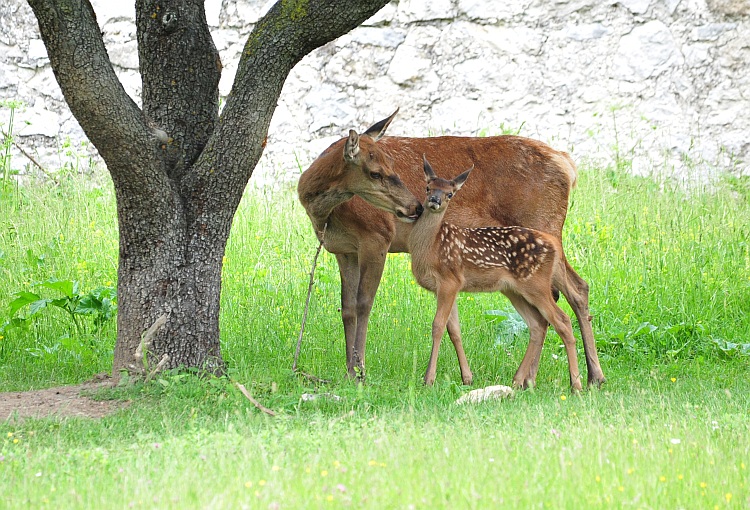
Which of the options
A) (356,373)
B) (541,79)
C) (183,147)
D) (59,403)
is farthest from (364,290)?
(541,79)

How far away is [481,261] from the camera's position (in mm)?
6922

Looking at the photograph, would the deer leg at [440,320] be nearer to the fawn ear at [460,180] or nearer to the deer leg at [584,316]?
the fawn ear at [460,180]

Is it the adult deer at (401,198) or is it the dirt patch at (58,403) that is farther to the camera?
the adult deer at (401,198)

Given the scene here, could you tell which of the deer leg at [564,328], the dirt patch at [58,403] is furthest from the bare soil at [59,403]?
the deer leg at [564,328]

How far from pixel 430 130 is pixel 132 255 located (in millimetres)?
7189

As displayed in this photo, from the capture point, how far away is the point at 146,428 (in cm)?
521

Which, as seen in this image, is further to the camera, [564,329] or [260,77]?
[564,329]

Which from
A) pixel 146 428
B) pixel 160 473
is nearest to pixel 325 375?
pixel 146 428

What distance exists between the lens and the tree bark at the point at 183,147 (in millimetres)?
6039

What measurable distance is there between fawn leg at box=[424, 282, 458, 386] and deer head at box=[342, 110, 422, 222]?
58 centimetres

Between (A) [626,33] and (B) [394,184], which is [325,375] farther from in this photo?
(A) [626,33]

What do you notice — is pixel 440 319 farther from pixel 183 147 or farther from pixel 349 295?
pixel 183 147

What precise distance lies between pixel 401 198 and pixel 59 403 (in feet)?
9.07

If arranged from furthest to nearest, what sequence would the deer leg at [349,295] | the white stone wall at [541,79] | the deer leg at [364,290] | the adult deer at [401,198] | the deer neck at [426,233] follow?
the white stone wall at [541,79], the deer leg at [349,295], the deer leg at [364,290], the adult deer at [401,198], the deer neck at [426,233]
